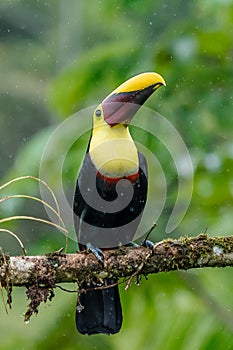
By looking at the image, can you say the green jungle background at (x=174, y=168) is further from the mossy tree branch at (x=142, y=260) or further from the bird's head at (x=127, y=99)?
the mossy tree branch at (x=142, y=260)

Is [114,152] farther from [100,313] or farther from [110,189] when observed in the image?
[100,313]

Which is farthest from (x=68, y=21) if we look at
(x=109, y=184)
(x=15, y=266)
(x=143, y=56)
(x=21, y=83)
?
(x=15, y=266)

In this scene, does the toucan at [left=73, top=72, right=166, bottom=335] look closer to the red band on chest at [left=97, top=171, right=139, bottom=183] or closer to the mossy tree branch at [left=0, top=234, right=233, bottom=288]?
the red band on chest at [left=97, top=171, right=139, bottom=183]

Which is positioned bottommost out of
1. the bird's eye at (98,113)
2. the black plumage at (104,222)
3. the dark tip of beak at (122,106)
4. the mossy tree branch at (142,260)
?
the mossy tree branch at (142,260)

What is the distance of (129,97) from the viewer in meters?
3.92

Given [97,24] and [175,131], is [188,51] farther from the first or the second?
[97,24]

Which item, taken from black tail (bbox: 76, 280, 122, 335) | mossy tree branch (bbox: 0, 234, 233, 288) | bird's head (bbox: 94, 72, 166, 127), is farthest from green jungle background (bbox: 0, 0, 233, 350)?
mossy tree branch (bbox: 0, 234, 233, 288)

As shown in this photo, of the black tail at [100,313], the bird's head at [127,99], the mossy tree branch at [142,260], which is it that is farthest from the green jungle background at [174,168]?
the mossy tree branch at [142,260]

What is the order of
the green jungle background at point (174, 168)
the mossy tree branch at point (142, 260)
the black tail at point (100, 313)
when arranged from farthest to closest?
1. the green jungle background at point (174, 168)
2. the black tail at point (100, 313)
3. the mossy tree branch at point (142, 260)

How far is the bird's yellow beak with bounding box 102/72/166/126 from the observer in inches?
151

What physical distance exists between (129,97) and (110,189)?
43cm

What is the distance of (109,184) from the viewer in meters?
3.94

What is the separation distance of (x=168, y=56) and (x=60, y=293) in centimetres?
142

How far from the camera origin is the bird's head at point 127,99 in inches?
151
